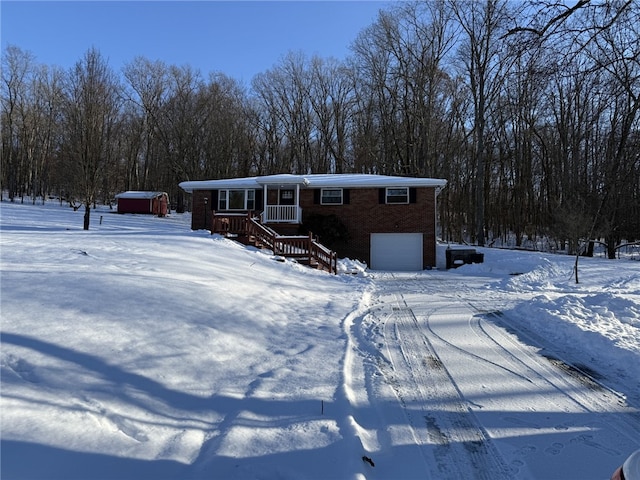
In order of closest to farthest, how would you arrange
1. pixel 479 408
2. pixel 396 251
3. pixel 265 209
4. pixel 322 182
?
pixel 479 408 < pixel 265 209 < pixel 396 251 < pixel 322 182

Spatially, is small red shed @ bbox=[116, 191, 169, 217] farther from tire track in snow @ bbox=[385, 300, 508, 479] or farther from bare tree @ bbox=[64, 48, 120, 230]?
tire track in snow @ bbox=[385, 300, 508, 479]

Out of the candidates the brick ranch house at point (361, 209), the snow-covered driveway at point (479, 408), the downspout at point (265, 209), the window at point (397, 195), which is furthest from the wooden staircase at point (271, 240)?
the snow-covered driveway at point (479, 408)

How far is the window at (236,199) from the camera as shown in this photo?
2288 cm

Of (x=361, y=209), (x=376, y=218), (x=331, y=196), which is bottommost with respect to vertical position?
(x=376, y=218)

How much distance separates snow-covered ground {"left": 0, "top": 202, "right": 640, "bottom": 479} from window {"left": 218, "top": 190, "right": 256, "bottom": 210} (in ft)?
49.8

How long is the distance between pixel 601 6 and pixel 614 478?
6587 millimetres

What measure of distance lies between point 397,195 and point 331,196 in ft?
12.9

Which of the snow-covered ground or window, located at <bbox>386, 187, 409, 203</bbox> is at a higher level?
window, located at <bbox>386, 187, 409, 203</bbox>

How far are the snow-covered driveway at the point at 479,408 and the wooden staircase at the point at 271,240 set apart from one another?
29.3 ft

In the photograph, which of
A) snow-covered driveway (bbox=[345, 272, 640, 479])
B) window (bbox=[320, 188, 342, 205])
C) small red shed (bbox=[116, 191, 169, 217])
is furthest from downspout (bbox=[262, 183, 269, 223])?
small red shed (bbox=[116, 191, 169, 217])

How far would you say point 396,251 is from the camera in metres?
22.0

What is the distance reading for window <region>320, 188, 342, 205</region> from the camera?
22578 millimetres

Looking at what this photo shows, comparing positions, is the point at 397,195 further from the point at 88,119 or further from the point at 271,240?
the point at 88,119

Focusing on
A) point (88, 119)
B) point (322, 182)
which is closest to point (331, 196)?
point (322, 182)
